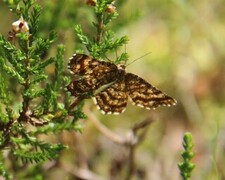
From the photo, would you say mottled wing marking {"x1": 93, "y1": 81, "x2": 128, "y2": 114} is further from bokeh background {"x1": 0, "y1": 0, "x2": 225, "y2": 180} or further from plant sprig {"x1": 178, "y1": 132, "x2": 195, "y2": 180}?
bokeh background {"x1": 0, "y1": 0, "x2": 225, "y2": 180}

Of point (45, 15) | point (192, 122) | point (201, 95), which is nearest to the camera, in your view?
point (45, 15)

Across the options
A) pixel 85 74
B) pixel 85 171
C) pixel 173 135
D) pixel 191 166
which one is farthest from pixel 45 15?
pixel 173 135

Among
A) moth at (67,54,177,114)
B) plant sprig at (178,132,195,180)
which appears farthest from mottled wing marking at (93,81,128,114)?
plant sprig at (178,132,195,180)

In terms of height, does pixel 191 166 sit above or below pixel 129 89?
below

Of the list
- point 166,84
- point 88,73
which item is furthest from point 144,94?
point 166,84

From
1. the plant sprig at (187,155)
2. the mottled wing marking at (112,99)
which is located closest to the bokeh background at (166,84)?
the mottled wing marking at (112,99)

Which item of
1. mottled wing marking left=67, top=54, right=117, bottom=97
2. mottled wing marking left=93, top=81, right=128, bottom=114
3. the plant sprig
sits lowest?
the plant sprig

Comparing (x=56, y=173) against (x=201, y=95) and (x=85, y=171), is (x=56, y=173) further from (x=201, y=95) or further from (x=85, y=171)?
(x=201, y=95)
